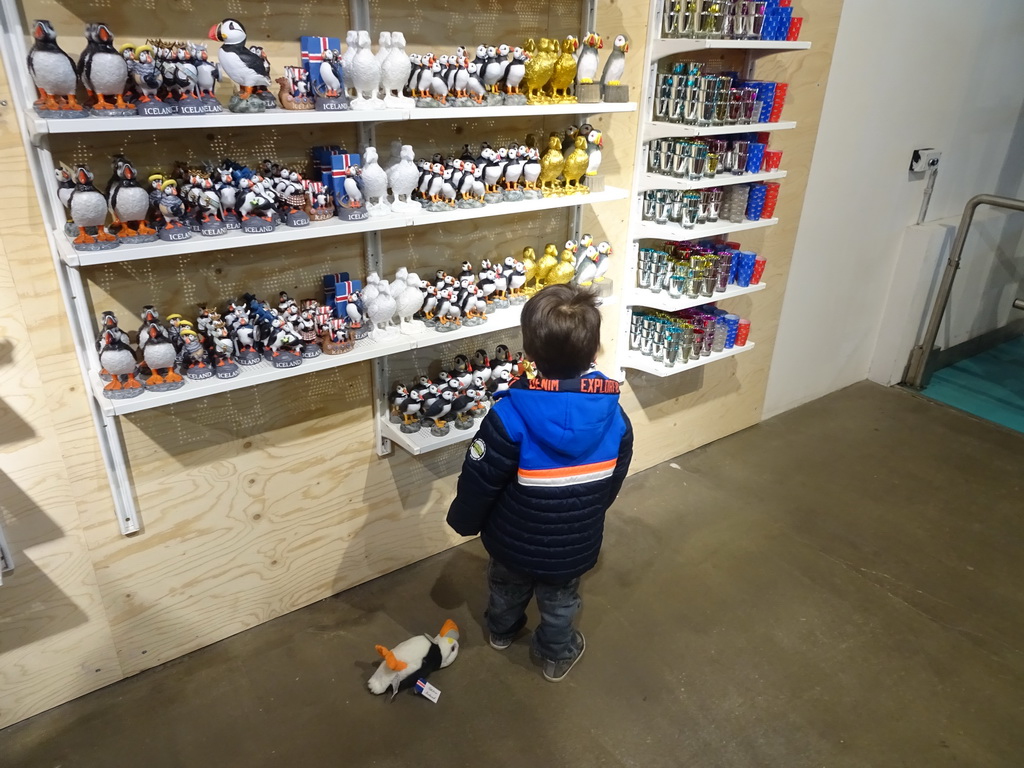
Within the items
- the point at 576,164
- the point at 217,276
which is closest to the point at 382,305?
the point at 217,276

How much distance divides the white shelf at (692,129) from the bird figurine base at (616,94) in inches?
9.3

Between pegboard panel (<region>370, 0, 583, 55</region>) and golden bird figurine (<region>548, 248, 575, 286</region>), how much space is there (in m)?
0.63

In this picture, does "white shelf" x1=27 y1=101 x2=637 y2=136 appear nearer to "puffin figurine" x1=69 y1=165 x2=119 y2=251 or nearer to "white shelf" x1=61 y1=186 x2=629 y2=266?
"puffin figurine" x1=69 y1=165 x2=119 y2=251

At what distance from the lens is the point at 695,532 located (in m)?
2.68

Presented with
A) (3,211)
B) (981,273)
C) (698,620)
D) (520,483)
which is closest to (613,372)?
(698,620)

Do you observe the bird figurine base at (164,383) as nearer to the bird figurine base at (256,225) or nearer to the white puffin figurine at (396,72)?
the bird figurine base at (256,225)

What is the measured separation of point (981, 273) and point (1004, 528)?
193 centimetres

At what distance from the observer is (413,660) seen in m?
1.96

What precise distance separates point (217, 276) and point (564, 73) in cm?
108

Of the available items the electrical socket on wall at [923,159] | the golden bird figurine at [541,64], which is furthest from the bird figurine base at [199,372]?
the electrical socket on wall at [923,159]

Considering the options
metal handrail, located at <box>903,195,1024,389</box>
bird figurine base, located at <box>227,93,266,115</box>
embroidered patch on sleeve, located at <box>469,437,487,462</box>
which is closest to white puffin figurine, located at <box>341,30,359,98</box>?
bird figurine base, located at <box>227,93,266,115</box>

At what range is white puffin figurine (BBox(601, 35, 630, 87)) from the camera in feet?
6.88

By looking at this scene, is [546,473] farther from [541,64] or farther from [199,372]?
[541,64]

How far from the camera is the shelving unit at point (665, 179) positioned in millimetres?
2266
